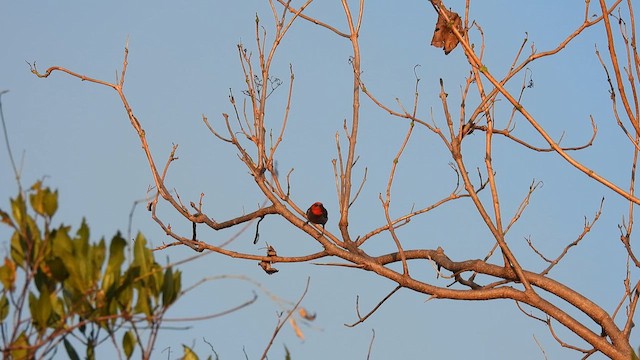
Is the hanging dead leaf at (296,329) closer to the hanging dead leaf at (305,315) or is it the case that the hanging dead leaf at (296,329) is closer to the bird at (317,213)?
the hanging dead leaf at (305,315)

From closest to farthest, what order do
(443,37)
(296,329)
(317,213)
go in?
(296,329), (443,37), (317,213)

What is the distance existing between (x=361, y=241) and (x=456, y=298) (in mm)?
764

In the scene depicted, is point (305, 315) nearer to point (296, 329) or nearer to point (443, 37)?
point (296, 329)

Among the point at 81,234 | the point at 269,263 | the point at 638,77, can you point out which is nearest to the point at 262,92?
the point at 269,263

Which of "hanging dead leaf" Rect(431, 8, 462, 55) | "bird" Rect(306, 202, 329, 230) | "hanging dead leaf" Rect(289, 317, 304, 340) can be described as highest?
"hanging dead leaf" Rect(431, 8, 462, 55)

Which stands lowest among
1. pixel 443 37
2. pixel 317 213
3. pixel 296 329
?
pixel 296 329

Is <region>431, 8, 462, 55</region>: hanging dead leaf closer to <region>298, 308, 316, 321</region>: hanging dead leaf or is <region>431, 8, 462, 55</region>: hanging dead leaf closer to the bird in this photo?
the bird

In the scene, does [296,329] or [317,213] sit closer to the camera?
[296,329]

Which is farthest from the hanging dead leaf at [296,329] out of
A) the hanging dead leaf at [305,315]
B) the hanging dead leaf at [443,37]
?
the hanging dead leaf at [443,37]

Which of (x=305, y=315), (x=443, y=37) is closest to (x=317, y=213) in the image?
(x=443, y=37)

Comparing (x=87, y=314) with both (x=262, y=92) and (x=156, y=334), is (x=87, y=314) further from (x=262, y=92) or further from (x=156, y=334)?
(x=262, y=92)

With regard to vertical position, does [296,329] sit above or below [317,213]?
below

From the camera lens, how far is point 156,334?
282 centimetres

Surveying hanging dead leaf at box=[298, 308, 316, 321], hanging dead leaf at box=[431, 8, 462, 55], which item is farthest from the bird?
hanging dead leaf at box=[298, 308, 316, 321]
